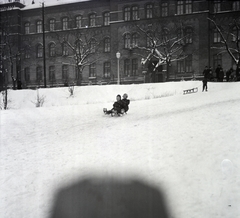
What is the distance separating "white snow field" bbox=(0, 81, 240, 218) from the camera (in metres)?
5.28

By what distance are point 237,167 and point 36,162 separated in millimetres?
5170

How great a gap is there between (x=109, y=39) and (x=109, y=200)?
3221 centimetres

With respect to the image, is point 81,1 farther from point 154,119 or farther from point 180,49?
point 154,119

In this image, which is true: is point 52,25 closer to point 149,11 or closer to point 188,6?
point 149,11

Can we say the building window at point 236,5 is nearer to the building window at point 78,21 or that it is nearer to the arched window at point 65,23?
the building window at point 78,21

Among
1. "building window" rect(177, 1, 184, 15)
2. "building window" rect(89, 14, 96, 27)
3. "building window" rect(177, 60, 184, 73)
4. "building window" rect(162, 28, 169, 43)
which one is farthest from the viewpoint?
"building window" rect(89, 14, 96, 27)

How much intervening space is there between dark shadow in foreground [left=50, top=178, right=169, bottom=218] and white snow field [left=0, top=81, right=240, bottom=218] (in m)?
0.19

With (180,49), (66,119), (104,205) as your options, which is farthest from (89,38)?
(104,205)

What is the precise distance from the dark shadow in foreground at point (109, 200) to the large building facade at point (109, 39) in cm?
2206

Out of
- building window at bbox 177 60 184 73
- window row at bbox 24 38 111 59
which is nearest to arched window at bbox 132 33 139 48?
window row at bbox 24 38 111 59

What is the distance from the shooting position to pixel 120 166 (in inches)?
263

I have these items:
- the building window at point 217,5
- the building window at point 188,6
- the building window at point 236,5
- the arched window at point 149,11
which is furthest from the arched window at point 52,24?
the building window at point 236,5

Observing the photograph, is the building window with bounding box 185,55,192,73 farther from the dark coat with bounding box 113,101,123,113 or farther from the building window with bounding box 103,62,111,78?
the dark coat with bounding box 113,101,123,113

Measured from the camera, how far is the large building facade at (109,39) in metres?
31.1
